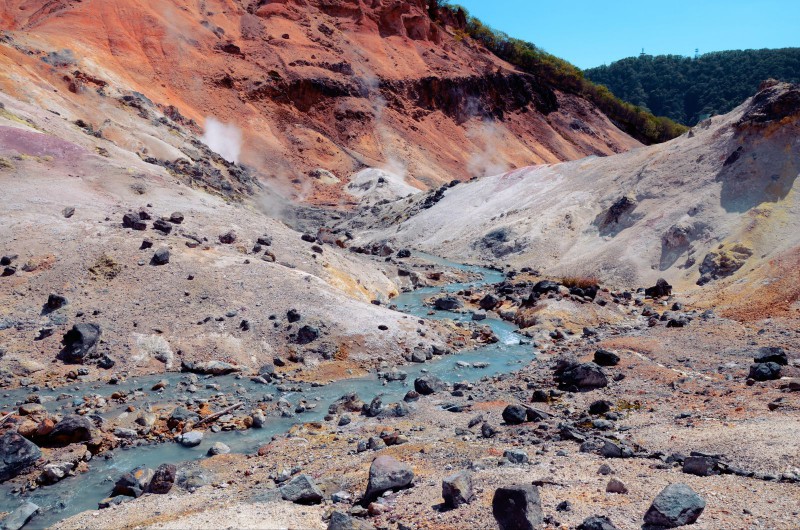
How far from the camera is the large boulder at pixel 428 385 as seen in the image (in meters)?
15.9

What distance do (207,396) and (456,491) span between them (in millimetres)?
8905

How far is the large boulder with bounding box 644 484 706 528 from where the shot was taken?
671 cm

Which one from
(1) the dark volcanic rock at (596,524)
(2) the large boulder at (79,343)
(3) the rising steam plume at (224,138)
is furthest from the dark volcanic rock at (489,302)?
(3) the rising steam plume at (224,138)

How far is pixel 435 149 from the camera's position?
80562 mm

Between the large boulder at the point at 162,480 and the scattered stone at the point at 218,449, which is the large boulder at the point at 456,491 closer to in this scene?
the large boulder at the point at 162,480

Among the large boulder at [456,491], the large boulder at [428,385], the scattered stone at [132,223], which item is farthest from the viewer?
the scattered stone at [132,223]

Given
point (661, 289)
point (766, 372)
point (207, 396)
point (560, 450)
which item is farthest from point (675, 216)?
point (207, 396)

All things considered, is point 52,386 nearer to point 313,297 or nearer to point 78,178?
point 313,297

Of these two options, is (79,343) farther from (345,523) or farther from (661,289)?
(661,289)

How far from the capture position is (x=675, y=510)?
6.75 metres

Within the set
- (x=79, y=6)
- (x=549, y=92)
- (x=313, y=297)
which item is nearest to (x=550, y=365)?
(x=313, y=297)

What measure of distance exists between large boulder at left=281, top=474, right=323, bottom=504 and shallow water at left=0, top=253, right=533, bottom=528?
3397mm

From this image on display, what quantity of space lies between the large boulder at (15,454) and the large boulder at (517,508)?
846cm

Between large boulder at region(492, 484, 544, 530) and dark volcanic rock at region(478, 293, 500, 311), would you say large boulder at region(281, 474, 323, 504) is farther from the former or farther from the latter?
dark volcanic rock at region(478, 293, 500, 311)
